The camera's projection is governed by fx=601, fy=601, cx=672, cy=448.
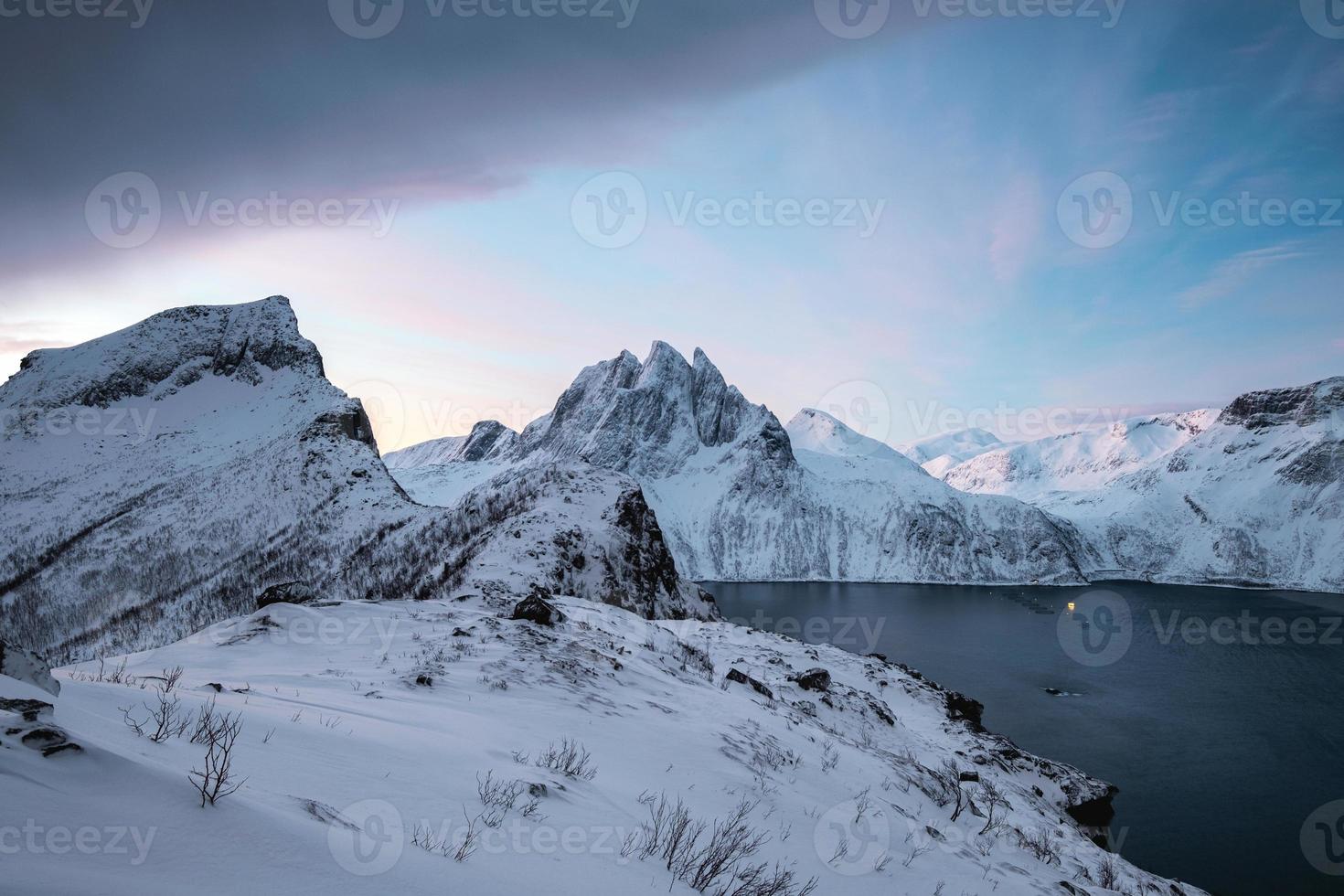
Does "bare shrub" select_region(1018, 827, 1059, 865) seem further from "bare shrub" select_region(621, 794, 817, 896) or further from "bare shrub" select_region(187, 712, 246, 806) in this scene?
"bare shrub" select_region(187, 712, 246, 806)

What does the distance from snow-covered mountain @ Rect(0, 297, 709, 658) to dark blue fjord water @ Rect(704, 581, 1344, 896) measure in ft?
91.1

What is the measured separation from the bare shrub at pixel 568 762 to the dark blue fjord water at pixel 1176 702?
30.6 m

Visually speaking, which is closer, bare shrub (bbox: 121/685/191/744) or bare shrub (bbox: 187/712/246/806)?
bare shrub (bbox: 187/712/246/806)

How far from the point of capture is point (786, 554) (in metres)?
176

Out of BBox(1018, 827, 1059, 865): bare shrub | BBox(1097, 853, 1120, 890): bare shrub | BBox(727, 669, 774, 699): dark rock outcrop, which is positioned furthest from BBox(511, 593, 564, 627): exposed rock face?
BBox(1097, 853, 1120, 890): bare shrub

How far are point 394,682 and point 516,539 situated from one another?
84.4 ft

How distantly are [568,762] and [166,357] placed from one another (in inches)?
5517

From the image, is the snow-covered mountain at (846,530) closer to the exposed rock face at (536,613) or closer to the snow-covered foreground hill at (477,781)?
the exposed rock face at (536,613)

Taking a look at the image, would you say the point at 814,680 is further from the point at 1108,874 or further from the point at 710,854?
the point at 710,854

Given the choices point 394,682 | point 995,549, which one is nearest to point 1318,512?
point 995,549

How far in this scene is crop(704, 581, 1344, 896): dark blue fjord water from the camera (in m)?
28.6

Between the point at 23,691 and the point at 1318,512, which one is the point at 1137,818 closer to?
the point at 23,691

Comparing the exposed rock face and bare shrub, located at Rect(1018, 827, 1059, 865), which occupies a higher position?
the exposed rock face

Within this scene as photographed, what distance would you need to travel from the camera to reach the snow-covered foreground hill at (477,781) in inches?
133
